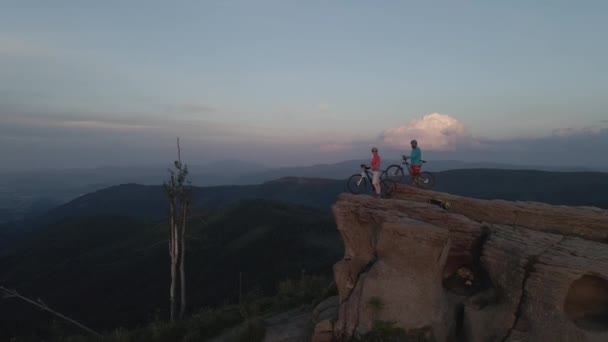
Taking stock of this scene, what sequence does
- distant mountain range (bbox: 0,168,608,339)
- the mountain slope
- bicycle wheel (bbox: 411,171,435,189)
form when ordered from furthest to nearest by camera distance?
distant mountain range (bbox: 0,168,608,339), the mountain slope, bicycle wheel (bbox: 411,171,435,189)

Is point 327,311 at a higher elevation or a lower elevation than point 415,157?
lower

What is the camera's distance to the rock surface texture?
10.1 m

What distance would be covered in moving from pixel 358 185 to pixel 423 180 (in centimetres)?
363

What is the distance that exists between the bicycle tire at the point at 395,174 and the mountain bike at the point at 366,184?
1.69ft

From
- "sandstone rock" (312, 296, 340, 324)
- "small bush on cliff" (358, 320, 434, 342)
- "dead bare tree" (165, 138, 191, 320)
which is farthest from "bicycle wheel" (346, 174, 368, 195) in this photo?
"dead bare tree" (165, 138, 191, 320)

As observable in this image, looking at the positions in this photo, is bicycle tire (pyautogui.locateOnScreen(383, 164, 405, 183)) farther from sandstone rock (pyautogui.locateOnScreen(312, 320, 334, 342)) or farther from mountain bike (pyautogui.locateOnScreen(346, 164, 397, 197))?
sandstone rock (pyautogui.locateOnScreen(312, 320, 334, 342))

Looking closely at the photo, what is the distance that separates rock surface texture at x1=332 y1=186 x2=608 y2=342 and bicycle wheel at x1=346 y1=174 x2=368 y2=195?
11.3 ft

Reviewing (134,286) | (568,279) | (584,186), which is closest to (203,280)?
(134,286)

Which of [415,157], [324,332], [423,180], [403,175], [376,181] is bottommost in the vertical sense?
[324,332]

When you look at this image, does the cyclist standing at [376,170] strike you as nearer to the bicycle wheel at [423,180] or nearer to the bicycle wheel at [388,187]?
the bicycle wheel at [388,187]

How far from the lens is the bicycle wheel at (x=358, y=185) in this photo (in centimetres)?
1845

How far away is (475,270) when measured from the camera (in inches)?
519

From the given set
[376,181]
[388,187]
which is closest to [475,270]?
[388,187]

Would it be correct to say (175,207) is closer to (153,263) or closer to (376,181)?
(376,181)
